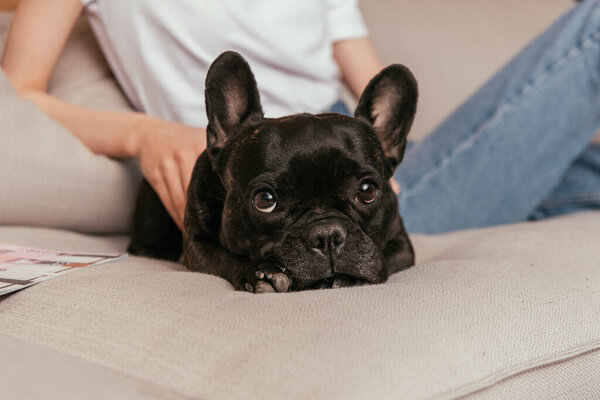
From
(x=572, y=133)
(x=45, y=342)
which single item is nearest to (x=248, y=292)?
(x=45, y=342)

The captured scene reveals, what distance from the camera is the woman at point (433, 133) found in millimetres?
1678

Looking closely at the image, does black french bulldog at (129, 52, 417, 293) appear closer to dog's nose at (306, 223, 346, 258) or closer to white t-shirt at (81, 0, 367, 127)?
dog's nose at (306, 223, 346, 258)

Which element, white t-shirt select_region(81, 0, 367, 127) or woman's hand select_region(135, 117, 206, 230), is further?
white t-shirt select_region(81, 0, 367, 127)

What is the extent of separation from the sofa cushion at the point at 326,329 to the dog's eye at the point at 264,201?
0.14m

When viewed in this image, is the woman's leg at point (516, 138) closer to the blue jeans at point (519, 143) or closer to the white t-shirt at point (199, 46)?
the blue jeans at point (519, 143)

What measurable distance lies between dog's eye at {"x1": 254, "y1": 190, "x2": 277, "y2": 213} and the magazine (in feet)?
1.15

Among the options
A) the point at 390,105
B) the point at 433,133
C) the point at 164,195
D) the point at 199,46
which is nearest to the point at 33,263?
the point at 164,195

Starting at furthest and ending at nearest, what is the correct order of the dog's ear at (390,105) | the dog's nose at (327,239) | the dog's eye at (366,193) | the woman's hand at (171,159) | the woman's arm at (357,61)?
the woman's arm at (357,61) → the woman's hand at (171,159) → the dog's ear at (390,105) → the dog's eye at (366,193) → the dog's nose at (327,239)

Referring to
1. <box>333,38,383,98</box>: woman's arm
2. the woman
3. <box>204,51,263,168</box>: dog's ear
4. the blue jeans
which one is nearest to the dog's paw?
<box>204,51,263,168</box>: dog's ear

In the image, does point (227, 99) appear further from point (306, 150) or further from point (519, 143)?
point (519, 143)

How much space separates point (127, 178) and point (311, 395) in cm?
115

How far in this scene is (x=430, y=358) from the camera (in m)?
0.71

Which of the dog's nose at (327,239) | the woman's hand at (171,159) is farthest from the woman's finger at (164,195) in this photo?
the dog's nose at (327,239)

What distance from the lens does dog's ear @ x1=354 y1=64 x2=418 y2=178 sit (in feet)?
3.68
